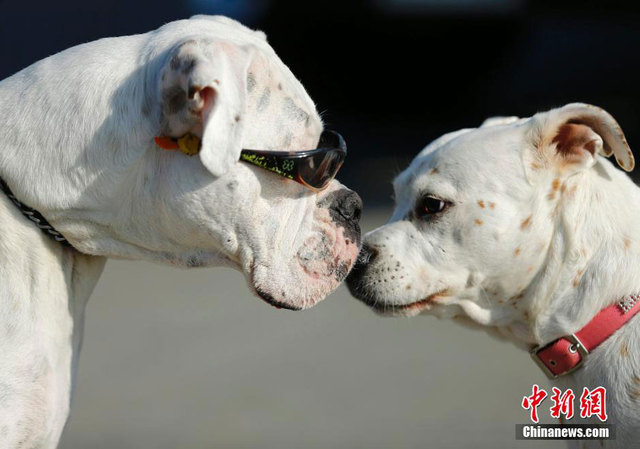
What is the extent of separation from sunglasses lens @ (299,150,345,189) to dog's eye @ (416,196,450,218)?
693mm

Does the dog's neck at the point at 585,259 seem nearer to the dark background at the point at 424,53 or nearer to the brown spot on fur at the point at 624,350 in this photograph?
the brown spot on fur at the point at 624,350

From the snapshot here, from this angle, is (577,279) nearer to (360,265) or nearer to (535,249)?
(535,249)

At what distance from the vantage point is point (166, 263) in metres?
3.17

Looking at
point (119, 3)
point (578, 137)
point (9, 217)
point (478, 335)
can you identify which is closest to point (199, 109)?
point (9, 217)

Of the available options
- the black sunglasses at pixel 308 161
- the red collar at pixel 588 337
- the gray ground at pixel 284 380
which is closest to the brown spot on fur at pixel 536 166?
the red collar at pixel 588 337

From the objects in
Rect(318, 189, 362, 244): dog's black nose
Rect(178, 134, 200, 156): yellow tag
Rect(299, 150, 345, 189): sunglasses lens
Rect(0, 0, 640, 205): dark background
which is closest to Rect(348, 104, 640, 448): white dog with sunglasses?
Rect(318, 189, 362, 244): dog's black nose

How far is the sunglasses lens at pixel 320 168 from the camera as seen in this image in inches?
123

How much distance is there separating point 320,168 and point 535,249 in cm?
107

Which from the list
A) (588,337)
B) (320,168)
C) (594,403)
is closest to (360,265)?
(320,168)

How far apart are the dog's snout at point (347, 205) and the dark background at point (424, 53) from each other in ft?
38.8

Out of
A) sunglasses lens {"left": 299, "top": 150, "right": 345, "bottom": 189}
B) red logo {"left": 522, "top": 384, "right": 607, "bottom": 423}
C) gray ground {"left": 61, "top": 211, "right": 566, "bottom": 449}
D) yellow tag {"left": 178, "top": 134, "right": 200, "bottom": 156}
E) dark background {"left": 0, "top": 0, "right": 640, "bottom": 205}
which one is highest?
yellow tag {"left": 178, "top": 134, "right": 200, "bottom": 156}

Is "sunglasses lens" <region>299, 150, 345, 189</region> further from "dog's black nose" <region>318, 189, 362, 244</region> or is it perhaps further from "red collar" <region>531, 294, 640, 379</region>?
"red collar" <region>531, 294, 640, 379</region>

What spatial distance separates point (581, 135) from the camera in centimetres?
365

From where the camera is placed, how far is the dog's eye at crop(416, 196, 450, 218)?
3.83 meters
